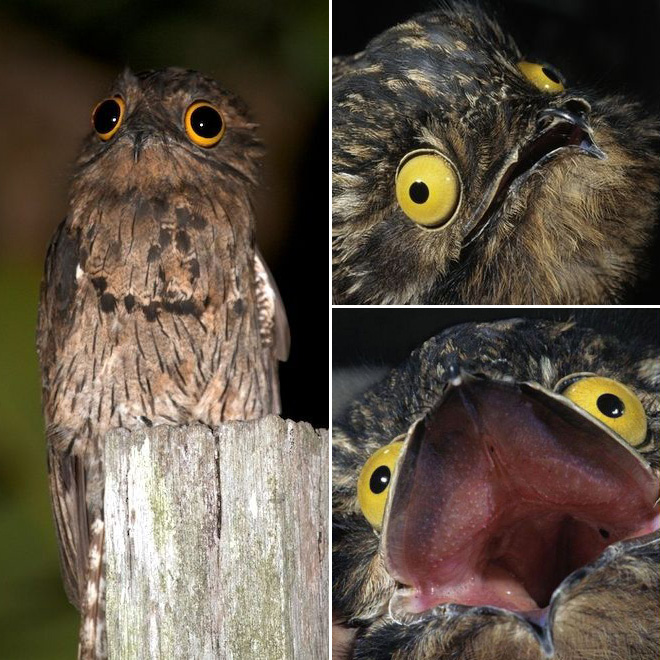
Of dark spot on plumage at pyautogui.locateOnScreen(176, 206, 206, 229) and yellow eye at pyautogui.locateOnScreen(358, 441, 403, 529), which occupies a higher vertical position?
dark spot on plumage at pyautogui.locateOnScreen(176, 206, 206, 229)

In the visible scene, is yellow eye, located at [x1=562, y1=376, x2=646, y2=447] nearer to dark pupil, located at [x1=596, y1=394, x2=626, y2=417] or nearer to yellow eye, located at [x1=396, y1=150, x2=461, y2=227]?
dark pupil, located at [x1=596, y1=394, x2=626, y2=417]

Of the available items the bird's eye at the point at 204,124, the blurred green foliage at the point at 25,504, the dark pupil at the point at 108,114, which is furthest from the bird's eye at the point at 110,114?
the blurred green foliage at the point at 25,504

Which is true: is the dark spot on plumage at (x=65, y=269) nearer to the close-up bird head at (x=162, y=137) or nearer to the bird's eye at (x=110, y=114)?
the close-up bird head at (x=162, y=137)

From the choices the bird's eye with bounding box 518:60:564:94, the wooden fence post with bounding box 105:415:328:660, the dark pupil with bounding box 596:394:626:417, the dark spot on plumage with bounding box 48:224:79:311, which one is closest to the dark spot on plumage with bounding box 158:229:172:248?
the dark spot on plumage with bounding box 48:224:79:311

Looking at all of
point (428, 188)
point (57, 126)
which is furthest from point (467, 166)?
point (57, 126)

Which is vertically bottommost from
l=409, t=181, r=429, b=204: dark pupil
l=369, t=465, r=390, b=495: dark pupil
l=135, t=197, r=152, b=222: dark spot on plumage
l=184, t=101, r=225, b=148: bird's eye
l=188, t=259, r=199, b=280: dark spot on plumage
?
l=369, t=465, r=390, b=495: dark pupil

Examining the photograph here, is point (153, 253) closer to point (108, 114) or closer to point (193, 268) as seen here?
point (193, 268)
